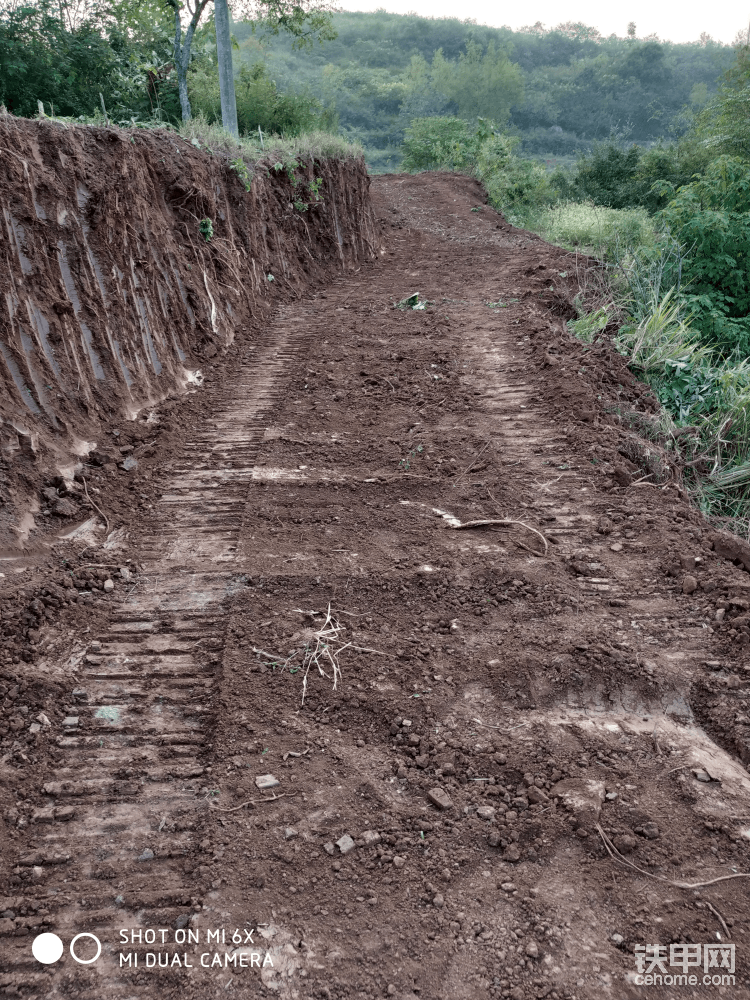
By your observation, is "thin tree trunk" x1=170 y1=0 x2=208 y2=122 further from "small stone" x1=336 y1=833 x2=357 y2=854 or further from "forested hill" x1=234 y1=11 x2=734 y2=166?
"forested hill" x1=234 y1=11 x2=734 y2=166

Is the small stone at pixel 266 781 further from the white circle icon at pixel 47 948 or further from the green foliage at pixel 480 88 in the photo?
the green foliage at pixel 480 88

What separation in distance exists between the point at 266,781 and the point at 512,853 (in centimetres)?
94

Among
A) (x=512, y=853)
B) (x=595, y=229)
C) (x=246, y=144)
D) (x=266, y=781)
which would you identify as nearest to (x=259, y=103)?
(x=246, y=144)

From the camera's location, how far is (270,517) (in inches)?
155

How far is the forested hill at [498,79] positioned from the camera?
39.3m

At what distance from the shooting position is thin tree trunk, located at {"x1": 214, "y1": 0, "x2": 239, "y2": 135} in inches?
412

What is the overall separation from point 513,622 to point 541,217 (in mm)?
16599

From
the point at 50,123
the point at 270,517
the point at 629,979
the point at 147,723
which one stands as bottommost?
the point at 629,979

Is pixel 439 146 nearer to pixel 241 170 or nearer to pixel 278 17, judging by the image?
pixel 278 17

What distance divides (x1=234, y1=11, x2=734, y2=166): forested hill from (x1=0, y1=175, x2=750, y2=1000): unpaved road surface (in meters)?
33.7

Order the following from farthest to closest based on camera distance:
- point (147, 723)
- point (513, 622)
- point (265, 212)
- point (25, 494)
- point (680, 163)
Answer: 1. point (680, 163)
2. point (265, 212)
3. point (25, 494)
4. point (513, 622)
5. point (147, 723)

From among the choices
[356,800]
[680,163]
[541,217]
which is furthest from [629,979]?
[680,163]

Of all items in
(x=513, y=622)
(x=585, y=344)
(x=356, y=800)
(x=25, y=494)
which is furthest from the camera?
(x=585, y=344)

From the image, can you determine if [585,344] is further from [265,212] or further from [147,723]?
[147,723]
